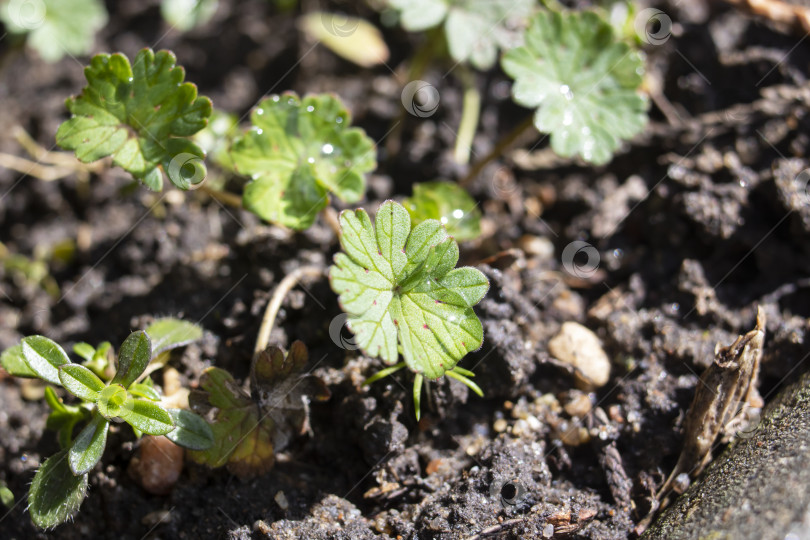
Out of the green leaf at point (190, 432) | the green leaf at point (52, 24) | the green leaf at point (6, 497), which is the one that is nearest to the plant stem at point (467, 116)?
the green leaf at point (190, 432)

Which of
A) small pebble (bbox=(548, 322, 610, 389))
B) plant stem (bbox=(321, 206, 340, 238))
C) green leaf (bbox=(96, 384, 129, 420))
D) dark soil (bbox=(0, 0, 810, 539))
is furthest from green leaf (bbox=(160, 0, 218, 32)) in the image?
small pebble (bbox=(548, 322, 610, 389))

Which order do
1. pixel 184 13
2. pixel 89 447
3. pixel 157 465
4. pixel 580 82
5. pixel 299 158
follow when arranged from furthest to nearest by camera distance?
1. pixel 184 13
2. pixel 580 82
3. pixel 299 158
4. pixel 157 465
5. pixel 89 447

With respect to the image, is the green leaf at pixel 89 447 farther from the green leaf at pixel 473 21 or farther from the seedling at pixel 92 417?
the green leaf at pixel 473 21

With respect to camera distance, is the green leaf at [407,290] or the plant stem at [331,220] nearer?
the green leaf at [407,290]

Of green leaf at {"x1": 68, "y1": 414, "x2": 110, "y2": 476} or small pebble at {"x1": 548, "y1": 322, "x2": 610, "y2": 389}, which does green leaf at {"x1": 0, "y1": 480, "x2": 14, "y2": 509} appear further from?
small pebble at {"x1": 548, "y1": 322, "x2": 610, "y2": 389}

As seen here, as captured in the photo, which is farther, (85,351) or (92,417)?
(85,351)

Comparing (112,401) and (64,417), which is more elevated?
(112,401)

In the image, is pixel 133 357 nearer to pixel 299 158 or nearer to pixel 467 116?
pixel 299 158

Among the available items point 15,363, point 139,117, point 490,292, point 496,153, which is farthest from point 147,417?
point 496,153
